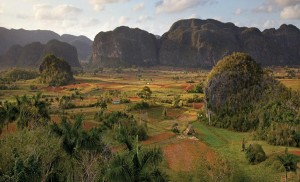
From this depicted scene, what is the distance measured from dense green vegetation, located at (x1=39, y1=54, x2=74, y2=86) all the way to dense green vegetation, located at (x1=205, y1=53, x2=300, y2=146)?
216ft

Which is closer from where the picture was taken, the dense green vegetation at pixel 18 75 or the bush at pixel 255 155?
the bush at pixel 255 155

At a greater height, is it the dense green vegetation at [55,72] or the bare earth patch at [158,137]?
the dense green vegetation at [55,72]

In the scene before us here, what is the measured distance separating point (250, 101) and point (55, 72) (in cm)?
7778

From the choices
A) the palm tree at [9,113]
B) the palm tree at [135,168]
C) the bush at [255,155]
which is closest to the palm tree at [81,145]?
the palm tree at [135,168]

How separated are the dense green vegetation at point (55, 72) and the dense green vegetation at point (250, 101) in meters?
66.0

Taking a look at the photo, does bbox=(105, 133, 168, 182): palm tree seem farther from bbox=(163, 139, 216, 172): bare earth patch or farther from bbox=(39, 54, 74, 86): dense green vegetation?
bbox=(39, 54, 74, 86): dense green vegetation

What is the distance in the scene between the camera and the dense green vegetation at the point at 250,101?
172ft

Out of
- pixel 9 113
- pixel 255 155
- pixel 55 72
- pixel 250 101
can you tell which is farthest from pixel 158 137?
pixel 55 72

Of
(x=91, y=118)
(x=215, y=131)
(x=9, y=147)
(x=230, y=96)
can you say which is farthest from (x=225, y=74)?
(x=9, y=147)

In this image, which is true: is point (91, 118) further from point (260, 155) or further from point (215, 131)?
point (260, 155)

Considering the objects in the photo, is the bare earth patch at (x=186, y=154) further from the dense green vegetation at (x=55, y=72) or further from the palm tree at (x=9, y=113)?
the dense green vegetation at (x=55, y=72)

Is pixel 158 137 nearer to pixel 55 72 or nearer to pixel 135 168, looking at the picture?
pixel 135 168

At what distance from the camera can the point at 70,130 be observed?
32375 millimetres

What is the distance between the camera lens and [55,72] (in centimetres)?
12381
